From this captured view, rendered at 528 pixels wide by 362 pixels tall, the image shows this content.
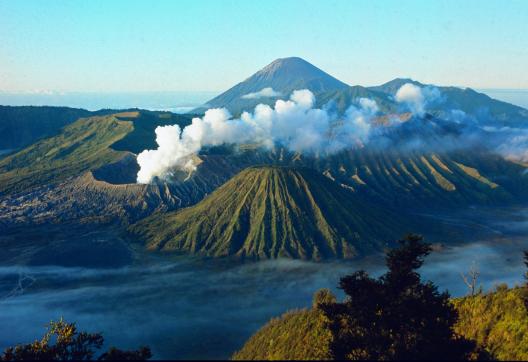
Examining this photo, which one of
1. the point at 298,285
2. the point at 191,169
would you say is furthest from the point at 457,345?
the point at 191,169

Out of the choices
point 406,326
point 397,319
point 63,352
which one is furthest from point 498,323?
point 63,352

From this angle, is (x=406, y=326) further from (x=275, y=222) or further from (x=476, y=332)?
(x=275, y=222)

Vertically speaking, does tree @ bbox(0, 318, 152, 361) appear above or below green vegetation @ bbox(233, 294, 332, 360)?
above

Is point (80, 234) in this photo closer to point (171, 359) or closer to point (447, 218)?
point (171, 359)

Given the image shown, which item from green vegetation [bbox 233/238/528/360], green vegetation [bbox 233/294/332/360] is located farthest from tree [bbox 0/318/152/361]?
green vegetation [bbox 233/238/528/360]

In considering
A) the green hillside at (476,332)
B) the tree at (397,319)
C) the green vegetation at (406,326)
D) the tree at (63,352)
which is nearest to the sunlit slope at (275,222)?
the green hillside at (476,332)

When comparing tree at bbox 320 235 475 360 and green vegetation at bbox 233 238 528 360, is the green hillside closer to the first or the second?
green vegetation at bbox 233 238 528 360
